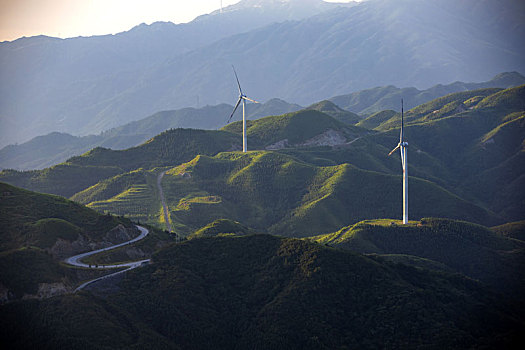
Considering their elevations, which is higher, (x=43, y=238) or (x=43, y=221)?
(x=43, y=221)

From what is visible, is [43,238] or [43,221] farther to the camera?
[43,221]

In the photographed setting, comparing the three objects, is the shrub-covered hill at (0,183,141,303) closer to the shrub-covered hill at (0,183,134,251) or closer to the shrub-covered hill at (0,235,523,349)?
the shrub-covered hill at (0,183,134,251)

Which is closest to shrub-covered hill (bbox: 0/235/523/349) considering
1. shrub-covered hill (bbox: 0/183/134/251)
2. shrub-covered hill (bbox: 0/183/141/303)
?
shrub-covered hill (bbox: 0/183/141/303)

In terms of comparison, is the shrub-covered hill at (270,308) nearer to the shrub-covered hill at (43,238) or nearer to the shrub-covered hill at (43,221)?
the shrub-covered hill at (43,238)

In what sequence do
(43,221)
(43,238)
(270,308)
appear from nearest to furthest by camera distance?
(270,308) < (43,238) < (43,221)

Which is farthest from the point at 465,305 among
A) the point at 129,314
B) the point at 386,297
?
the point at 129,314

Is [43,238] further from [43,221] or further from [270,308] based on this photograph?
[270,308]

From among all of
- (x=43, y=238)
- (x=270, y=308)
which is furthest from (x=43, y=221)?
(x=270, y=308)

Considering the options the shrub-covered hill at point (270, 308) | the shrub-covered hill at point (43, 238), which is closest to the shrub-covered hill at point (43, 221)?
the shrub-covered hill at point (43, 238)
